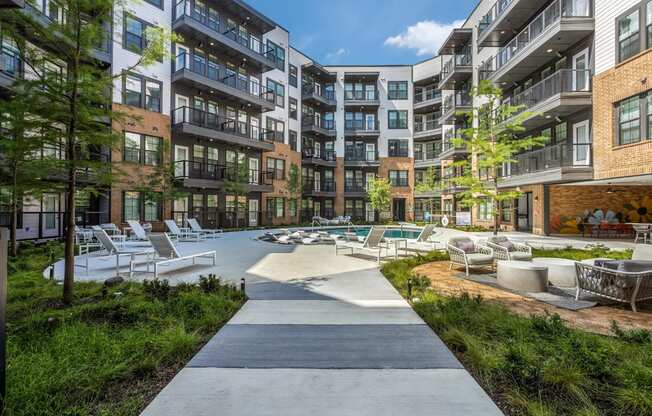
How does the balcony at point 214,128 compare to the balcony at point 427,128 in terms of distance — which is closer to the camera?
the balcony at point 214,128

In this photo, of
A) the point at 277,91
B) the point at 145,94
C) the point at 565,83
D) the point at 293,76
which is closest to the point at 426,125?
the point at 293,76

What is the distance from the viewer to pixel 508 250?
8867 mm

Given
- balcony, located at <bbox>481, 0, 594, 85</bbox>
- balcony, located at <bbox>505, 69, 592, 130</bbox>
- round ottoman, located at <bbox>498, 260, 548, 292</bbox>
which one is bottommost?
round ottoman, located at <bbox>498, 260, 548, 292</bbox>

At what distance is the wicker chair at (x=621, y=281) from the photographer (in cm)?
529

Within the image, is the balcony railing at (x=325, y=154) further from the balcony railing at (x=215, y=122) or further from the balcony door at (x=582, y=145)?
the balcony door at (x=582, y=145)

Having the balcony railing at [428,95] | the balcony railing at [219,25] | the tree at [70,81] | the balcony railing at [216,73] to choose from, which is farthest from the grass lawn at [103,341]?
the balcony railing at [428,95]

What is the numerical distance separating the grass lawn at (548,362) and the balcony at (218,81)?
21.4m

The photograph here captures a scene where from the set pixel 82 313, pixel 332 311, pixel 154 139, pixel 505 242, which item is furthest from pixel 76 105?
pixel 154 139

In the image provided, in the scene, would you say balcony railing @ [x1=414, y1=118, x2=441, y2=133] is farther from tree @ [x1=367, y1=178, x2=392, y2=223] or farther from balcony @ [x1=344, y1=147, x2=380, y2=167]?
tree @ [x1=367, y1=178, x2=392, y2=223]

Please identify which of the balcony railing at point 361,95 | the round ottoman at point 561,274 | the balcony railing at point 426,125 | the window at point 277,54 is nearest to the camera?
the round ottoman at point 561,274

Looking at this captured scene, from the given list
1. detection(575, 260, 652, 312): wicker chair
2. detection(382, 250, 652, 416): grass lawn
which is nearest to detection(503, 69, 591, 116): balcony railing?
detection(575, 260, 652, 312): wicker chair

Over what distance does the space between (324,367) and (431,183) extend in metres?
32.5

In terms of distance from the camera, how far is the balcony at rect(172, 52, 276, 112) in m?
21.3

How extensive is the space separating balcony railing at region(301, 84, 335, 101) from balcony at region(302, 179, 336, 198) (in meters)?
8.90
